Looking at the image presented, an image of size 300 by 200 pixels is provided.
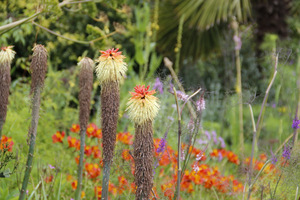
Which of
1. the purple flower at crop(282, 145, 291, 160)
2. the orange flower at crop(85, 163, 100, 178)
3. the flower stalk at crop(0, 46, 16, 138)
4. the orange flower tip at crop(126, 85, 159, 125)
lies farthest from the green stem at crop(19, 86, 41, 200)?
the purple flower at crop(282, 145, 291, 160)

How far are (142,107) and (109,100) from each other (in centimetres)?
18

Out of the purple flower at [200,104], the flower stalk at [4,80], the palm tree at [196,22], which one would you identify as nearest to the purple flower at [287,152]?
the purple flower at [200,104]

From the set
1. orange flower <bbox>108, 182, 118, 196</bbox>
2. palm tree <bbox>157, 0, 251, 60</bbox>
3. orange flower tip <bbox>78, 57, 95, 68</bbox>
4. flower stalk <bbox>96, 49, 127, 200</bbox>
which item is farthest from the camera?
palm tree <bbox>157, 0, 251, 60</bbox>

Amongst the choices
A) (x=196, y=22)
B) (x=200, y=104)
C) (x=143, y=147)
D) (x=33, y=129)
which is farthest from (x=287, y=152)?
(x=196, y=22)

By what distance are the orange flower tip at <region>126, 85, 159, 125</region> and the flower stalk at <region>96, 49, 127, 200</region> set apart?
0.11 metres

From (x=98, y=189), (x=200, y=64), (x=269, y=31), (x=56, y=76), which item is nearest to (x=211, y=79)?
(x=200, y=64)

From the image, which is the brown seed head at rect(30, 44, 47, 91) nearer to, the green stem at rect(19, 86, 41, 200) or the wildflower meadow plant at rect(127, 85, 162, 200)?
the green stem at rect(19, 86, 41, 200)

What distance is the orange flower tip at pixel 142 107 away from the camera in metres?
1.54

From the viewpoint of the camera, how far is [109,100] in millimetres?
1658

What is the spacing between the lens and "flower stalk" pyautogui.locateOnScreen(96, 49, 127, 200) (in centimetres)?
167

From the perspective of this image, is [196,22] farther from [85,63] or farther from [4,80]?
[4,80]

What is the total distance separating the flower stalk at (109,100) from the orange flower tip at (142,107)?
11cm

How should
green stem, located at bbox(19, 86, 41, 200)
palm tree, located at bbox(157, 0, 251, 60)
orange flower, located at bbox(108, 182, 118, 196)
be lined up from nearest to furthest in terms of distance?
green stem, located at bbox(19, 86, 41, 200), orange flower, located at bbox(108, 182, 118, 196), palm tree, located at bbox(157, 0, 251, 60)

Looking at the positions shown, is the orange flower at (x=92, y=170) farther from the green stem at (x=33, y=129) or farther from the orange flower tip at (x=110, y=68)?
the orange flower tip at (x=110, y=68)
